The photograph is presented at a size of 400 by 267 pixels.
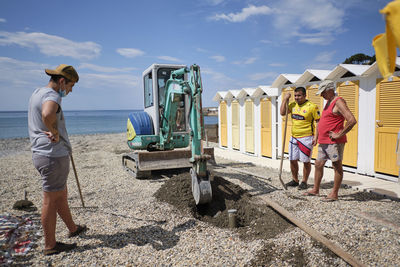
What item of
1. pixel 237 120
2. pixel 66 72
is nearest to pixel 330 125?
pixel 66 72

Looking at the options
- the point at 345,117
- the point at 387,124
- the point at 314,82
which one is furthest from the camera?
the point at 314,82

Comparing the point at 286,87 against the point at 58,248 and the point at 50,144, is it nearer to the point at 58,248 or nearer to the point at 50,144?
the point at 50,144

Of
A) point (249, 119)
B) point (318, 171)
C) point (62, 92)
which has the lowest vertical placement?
point (318, 171)

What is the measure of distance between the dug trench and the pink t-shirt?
5.14 ft

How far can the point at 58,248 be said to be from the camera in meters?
3.15

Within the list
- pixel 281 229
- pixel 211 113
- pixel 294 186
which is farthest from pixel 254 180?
pixel 211 113

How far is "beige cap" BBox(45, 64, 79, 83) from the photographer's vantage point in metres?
3.17

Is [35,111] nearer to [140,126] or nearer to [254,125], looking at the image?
[140,126]

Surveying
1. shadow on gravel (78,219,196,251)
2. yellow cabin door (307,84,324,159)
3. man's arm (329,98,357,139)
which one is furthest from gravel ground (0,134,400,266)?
yellow cabin door (307,84,324,159)

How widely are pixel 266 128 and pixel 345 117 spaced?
18.8 ft

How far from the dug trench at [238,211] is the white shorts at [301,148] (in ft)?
4.23

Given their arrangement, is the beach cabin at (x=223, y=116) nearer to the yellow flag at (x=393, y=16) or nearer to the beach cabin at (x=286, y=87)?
the beach cabin at (x=286, y=87)

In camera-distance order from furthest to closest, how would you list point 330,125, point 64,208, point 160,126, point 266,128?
point 266,128 → point 160,126 → point 330,125 → point 64,208

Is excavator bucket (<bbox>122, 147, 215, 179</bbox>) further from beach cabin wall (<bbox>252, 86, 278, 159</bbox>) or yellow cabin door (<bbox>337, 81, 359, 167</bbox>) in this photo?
yellow cabin door (<bbox>337, 81, 359, 167</bbox>)
